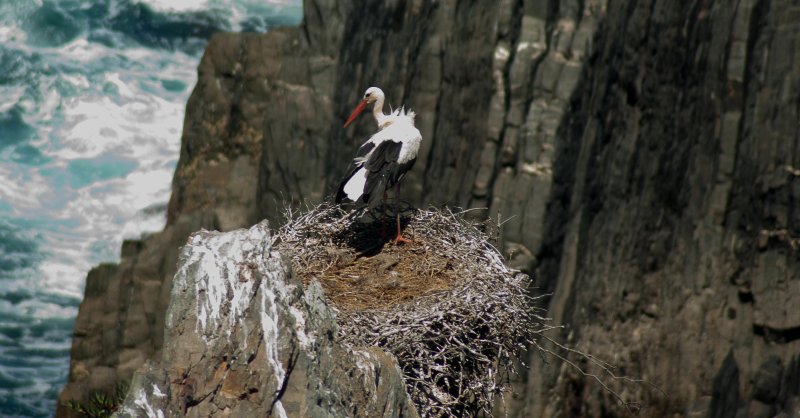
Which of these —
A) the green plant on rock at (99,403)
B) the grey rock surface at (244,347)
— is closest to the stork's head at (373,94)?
the grey rock surface at (244,347)

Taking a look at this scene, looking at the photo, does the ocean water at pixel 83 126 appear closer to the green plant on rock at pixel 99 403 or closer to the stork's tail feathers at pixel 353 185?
the green plant on rock at pixel 99 403

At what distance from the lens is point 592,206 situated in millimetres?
14156

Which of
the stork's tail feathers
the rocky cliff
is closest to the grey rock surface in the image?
the stork's tail feathers

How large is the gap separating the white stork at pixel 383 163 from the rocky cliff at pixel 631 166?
2.50 metres

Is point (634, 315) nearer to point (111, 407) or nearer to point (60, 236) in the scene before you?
point (111, 407)

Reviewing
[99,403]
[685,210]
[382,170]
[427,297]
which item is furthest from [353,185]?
[99,403]

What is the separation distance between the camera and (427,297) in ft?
32.9

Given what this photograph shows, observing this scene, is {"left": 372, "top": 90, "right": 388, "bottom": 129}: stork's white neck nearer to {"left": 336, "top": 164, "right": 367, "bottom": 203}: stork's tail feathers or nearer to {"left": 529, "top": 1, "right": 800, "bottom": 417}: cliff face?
{"left": 336, "top": 164, "right": 367, "bottom": 203}: stork's tail feathers

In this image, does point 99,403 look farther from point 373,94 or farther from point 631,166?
point 631,166

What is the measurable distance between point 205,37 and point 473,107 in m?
19.8

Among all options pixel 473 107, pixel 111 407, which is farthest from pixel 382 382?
pixel 111 407

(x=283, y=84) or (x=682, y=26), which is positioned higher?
(x=682, y=26)

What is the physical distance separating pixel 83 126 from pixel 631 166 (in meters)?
19.9

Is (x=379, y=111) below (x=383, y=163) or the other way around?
the other way around
